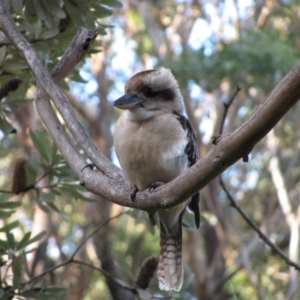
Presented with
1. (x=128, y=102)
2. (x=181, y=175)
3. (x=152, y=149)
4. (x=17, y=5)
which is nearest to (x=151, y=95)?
(x=128, y=102)

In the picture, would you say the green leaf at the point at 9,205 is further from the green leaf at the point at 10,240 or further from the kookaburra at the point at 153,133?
the kookaburra at the point at 153,133

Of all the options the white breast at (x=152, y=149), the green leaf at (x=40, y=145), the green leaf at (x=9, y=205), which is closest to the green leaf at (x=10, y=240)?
the green leaf at (x=9, y=205)

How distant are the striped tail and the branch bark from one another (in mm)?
840

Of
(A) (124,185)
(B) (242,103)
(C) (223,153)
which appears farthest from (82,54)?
(B) (242,103)

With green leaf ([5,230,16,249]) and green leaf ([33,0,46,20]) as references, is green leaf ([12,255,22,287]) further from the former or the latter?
green leaf ([33,0,46,20])

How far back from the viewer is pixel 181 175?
168 cm

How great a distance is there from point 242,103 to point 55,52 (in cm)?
444

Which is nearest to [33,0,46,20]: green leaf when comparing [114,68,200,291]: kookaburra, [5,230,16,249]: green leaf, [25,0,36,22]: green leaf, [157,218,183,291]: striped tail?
[25,0,36,22]: green leaf

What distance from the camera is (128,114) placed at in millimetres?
2465

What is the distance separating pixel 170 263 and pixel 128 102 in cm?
80

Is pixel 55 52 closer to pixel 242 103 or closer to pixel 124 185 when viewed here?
pixel 124 185

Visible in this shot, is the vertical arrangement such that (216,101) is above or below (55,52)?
below

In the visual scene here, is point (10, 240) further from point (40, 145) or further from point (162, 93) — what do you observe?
point (162, 93)

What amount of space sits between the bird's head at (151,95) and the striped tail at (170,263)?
1.92ft
